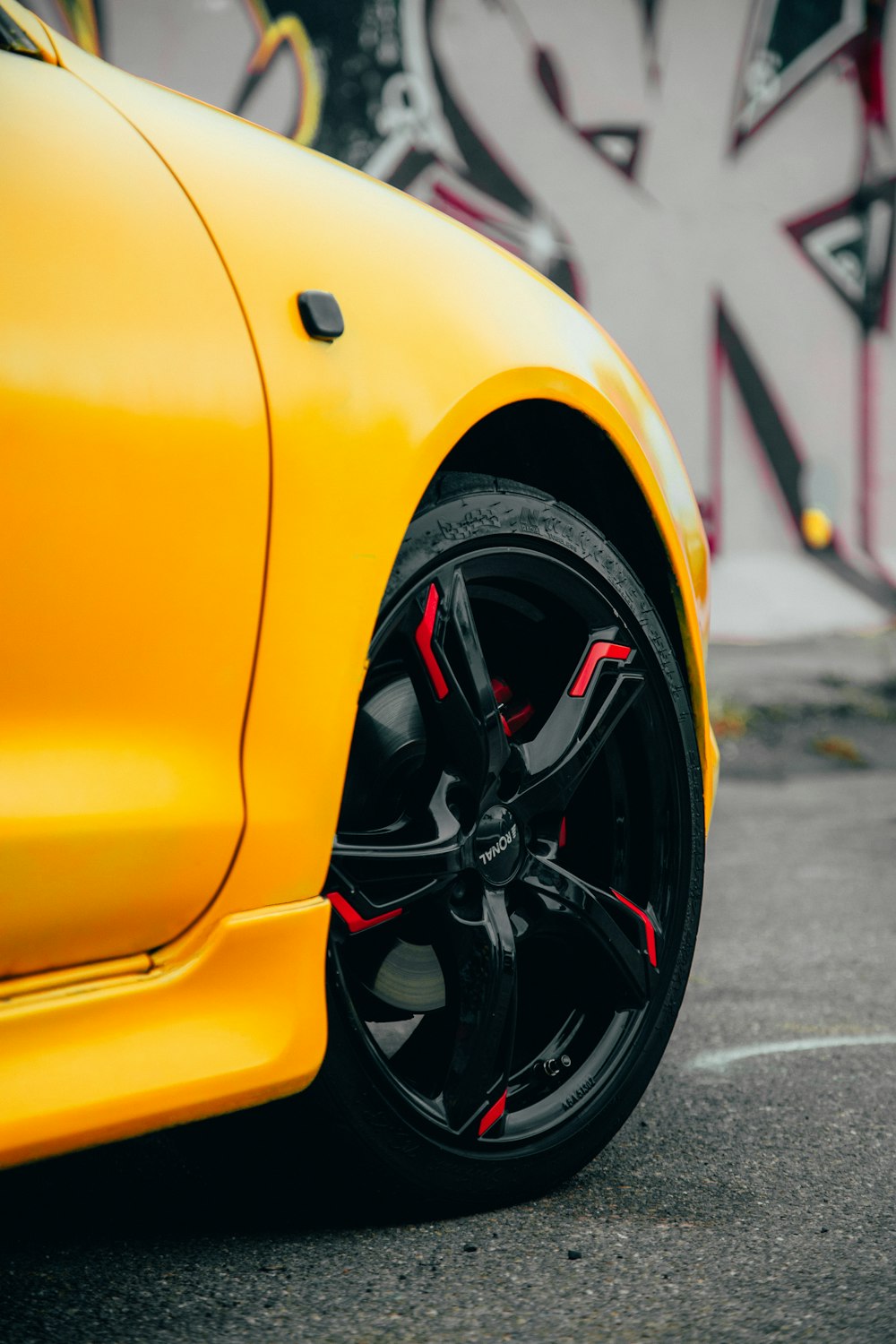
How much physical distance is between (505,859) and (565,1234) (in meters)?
0.43

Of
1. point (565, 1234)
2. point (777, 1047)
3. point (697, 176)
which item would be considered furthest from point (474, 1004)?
point (697, 176)

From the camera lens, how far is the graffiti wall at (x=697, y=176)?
31.1ft

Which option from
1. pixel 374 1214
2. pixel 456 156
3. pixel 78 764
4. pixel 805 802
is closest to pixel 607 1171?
pixel 374 1214

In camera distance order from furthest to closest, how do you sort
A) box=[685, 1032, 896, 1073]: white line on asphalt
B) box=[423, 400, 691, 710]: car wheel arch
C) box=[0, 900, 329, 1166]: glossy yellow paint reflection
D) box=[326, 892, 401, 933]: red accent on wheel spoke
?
box=[685, 1032, 896, 1073]: white line on asphalt < box=[423, 400, 691, 710]: car wheel arch < box=[326, 892, 401, 933]: red accent on wheel spoke < box=[0, 900, 329, 1166]: glossy yellow paint reflection

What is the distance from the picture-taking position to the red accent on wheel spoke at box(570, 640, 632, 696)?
67.7 inches

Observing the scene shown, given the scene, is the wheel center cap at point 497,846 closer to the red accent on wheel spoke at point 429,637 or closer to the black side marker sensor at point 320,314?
the red accent on wheel spoke at point 429,637

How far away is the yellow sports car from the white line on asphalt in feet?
1.76

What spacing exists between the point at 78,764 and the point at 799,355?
9.43 meters

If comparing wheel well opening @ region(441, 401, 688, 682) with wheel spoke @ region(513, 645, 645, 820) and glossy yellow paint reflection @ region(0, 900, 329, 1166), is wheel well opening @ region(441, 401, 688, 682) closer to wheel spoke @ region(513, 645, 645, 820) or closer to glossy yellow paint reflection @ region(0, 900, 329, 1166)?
wheel spoke @ region(513, 645, 645, 820)

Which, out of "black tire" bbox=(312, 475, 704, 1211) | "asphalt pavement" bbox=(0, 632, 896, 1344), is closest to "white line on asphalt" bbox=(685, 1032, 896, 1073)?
"asphalt pavement" bbox=(0, 632, 896, 1344)

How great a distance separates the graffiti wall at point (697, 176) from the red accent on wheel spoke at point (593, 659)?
26.5 feet

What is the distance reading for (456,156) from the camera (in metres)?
9.60

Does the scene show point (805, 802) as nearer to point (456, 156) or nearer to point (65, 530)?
point (65, 530)

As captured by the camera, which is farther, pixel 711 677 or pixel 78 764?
pixel 711 677
